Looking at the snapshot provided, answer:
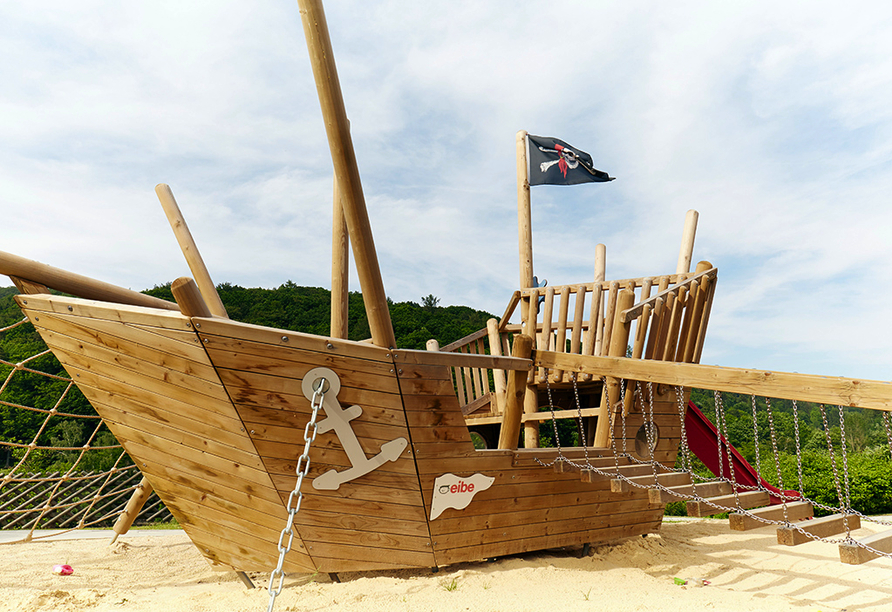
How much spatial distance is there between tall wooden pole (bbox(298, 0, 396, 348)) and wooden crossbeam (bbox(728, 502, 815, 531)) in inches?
84.9

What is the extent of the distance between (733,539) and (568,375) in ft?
10.1

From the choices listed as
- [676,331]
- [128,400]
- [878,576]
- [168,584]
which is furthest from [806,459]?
[128,400]

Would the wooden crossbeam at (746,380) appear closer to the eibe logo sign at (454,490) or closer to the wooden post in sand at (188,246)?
the eibe logo sign at (454,490)

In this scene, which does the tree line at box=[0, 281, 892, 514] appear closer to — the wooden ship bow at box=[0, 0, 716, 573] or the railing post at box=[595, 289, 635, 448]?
the railing post at box=[595, 289, 635, 448]

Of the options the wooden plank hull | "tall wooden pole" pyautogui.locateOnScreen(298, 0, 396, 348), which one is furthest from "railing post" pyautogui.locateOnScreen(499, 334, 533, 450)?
"tall wooden pole" pyautogui.locateOnScreen(298, 0, 396, 348)

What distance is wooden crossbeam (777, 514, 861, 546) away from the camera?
9.69 feet

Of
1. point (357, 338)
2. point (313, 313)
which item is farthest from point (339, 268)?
point (313, 313)

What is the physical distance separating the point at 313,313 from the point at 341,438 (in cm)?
1821

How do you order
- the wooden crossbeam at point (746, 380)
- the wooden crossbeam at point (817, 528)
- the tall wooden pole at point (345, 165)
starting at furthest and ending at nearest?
1. the wooden crossbeam at point (817, 528)
2. the wooden crossbeam at point (746, 380)
3. the tall wooden pole at point (345, 165)

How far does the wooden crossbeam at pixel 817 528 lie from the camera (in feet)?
9.69

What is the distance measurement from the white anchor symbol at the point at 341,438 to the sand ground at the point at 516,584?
709mm

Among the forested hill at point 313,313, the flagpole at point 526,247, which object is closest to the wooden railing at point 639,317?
the flagpole at point 526,247

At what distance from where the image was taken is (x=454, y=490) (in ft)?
12.1

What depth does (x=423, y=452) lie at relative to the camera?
3479mm
